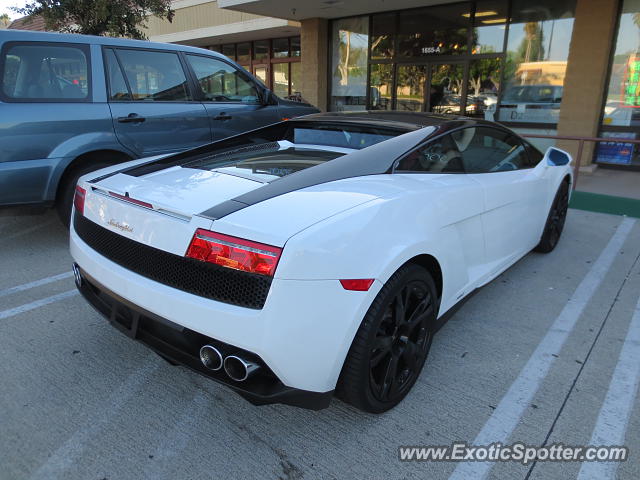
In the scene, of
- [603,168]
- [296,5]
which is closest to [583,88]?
[603,168]

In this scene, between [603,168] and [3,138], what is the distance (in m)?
10.2

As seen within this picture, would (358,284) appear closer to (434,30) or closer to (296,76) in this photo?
(434,30)

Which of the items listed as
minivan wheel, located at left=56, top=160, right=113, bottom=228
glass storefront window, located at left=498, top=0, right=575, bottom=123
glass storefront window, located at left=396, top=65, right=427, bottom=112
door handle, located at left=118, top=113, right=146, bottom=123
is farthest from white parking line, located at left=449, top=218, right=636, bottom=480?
glass storefront window, located at left=396, top=65, right=427, bottom=112

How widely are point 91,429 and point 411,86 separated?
11.5 meters

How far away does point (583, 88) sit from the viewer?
915 cm

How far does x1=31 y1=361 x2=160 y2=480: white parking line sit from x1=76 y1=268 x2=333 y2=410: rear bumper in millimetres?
433

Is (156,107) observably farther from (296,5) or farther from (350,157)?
(296,5)

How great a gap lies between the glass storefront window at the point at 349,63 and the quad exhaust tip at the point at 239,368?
1220 centimetres

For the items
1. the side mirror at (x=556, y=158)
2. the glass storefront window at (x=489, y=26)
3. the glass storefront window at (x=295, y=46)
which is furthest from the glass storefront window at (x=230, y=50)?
the side mirror at (x=556, y=158)

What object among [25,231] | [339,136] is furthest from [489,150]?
[25,231]

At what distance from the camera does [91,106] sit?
14.3ft

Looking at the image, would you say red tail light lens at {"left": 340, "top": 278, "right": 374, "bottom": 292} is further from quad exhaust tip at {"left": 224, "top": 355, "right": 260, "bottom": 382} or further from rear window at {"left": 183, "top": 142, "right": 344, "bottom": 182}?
rear window at {"left": 183, "top": 142, "right": 344, "bottom": 182}

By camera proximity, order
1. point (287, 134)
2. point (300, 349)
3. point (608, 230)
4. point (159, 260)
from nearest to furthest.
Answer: point (300, 349) < point (159, 260) < point (287, 134) < point (608, 230)

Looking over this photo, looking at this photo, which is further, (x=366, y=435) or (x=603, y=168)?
(x=603, y=168)
